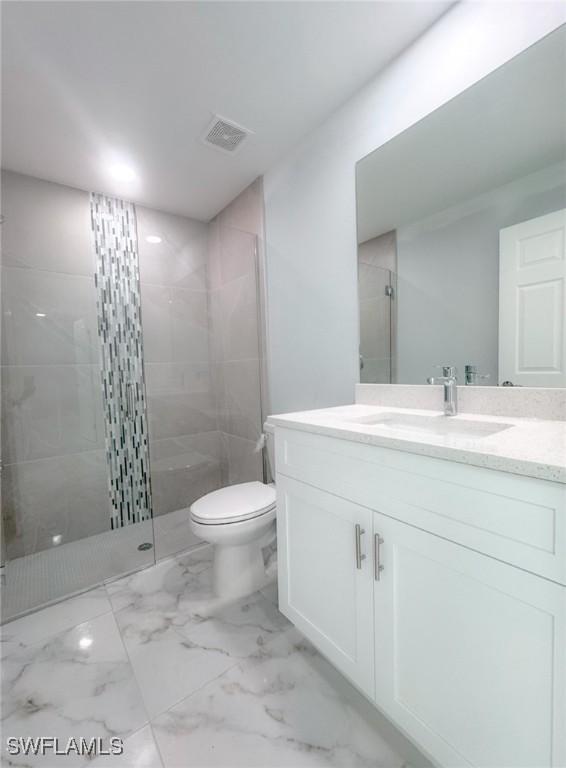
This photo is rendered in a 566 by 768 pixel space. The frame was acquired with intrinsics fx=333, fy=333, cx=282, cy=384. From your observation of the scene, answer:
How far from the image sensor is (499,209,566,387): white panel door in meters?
0.98

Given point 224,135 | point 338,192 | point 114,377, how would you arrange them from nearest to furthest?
point 338,192
point 224,135
point 114,377

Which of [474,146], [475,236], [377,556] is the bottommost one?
[377,556]

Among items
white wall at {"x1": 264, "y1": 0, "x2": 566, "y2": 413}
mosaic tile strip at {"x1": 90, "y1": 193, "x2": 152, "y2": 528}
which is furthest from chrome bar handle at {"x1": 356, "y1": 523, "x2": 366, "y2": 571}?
mosaic tile strip at {"x1": 90, "y1": 193, "x2": 152, "y2": 528}

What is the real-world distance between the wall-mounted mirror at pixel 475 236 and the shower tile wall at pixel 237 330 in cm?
88

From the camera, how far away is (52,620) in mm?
1476

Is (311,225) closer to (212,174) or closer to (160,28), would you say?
(212,174)

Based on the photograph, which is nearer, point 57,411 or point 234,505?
point 234,505

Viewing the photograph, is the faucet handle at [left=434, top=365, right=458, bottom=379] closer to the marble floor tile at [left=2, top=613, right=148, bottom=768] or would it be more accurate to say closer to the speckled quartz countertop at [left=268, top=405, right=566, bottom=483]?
the speckled quartz countertop at [left=268, top=405, right=566, bottom=483]

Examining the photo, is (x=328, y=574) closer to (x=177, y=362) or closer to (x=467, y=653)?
(x=467, y=653)

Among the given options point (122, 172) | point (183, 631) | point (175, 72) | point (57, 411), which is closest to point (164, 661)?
point (183, 631)

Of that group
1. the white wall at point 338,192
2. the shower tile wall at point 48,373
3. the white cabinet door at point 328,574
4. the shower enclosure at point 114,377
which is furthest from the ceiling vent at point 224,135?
the white cabinet door at point 328,574

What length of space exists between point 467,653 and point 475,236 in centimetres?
122

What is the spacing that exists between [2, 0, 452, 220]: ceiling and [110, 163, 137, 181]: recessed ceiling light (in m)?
0.04

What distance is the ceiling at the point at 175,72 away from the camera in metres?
1.14
